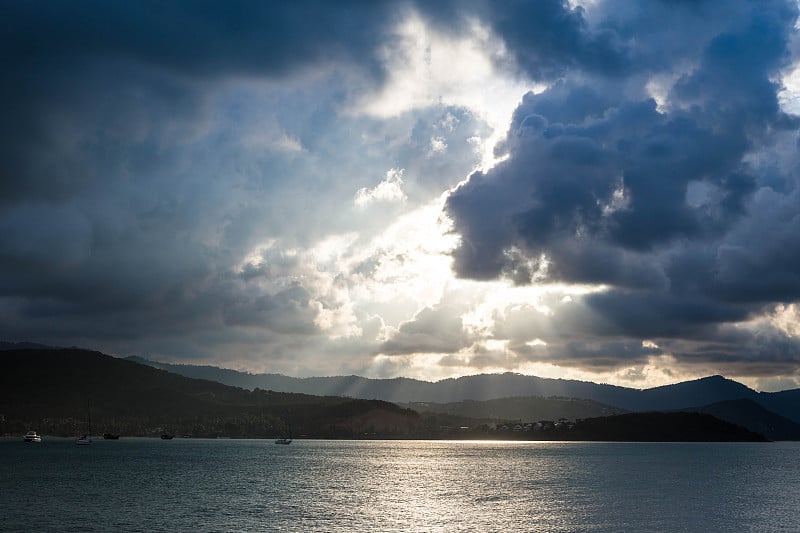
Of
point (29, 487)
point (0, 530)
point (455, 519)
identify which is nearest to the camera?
point (0, 530)

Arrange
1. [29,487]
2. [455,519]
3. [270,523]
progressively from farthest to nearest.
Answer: [29,487]
[455,519]
[270,523]

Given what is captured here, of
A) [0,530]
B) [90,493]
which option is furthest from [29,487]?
[0,530]

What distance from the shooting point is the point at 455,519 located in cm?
13638

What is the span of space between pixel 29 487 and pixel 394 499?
9645 centimetres

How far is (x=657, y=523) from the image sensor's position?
131 m

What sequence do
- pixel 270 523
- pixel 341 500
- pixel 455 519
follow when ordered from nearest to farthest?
pixel 270 523 < pixel 455 519 < pixel 341 500

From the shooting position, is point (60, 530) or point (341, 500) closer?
point (60, 530)

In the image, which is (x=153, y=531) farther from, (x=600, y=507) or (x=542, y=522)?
(x=600, y=507)

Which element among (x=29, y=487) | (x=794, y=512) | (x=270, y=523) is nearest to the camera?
(x=270, y=523)

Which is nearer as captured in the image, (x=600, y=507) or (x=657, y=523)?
(x=657, y=523)

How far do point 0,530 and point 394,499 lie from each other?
8503 centimetres

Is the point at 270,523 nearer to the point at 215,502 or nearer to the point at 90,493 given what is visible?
the point at 215,502

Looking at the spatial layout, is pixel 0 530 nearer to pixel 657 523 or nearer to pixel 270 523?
pixel 270 523

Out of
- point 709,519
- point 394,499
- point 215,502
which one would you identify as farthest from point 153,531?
point 709,519
